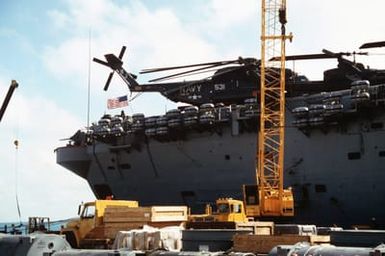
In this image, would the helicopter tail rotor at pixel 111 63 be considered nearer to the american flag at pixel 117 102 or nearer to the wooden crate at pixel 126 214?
the american flag at pixel 117 102

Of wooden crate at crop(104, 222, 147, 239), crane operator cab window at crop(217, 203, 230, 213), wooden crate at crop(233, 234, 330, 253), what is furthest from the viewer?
crane operator cab window at crop(217, 203, 230, 213)

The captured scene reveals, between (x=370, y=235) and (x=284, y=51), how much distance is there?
32.0 m

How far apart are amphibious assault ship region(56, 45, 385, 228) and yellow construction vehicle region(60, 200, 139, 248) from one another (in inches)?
726

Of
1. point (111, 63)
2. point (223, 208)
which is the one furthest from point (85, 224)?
point (111, 63)

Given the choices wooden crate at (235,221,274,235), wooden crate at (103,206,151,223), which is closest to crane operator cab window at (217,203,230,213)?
wooden crate at (103,206,151,223)

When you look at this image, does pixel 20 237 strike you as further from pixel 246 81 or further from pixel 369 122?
pixel 246 81

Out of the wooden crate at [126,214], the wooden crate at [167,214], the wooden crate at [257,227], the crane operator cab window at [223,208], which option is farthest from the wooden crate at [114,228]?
the crane operator cab window at [223,208]

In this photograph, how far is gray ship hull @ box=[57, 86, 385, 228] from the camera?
40.9 metres

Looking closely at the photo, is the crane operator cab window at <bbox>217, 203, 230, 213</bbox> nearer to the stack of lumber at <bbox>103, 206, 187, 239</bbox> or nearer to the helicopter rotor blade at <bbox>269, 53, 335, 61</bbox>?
the stack of lumber at <bbox>103, 206, 187, 239</bbox>

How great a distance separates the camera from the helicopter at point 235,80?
1811 inches

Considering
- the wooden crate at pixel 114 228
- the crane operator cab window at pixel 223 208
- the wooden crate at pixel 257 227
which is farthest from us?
the crane operator cab window at pixel 223 208

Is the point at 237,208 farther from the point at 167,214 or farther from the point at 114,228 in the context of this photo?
the point at 114,228

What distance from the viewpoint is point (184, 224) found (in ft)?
89.0

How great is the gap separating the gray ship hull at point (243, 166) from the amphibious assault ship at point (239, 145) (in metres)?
0.07
